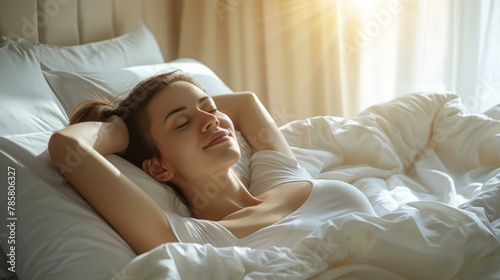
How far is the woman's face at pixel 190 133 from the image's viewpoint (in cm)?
152

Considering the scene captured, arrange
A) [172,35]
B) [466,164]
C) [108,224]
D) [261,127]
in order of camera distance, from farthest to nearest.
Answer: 1. [172,35]
2. [466,164]
3. [261,127]
4. [108,224]

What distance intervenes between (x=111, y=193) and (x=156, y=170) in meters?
0.27

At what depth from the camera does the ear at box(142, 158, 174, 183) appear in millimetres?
1596

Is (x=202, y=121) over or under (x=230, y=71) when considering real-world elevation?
over

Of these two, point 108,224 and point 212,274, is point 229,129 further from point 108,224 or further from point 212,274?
point 212,274

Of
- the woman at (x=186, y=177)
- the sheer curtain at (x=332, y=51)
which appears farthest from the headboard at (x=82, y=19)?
the woman at (x=186, y=177)

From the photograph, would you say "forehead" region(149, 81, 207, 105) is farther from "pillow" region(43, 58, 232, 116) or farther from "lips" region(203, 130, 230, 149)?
"pillow" region(43, 58, 232, 116)

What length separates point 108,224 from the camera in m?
1.38

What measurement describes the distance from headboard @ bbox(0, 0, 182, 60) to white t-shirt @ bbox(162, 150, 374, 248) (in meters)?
0.97

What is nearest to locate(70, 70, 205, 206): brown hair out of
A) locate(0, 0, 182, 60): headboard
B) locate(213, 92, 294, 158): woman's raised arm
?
locate(213, 92, 294, 158): woman's raised arm

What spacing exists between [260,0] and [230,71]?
0.39 m

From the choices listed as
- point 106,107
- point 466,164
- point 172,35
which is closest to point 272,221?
point 106,107

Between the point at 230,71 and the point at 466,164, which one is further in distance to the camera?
the point at 230,71

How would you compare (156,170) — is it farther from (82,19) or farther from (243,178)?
(82,19)
